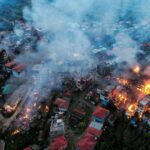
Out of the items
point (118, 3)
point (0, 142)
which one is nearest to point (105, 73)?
point (0, 142)

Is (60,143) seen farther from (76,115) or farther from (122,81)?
(122,81)

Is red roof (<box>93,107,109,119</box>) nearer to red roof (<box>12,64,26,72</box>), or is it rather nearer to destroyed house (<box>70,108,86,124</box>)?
destroyed house (<box>70,108,86,124</box>)

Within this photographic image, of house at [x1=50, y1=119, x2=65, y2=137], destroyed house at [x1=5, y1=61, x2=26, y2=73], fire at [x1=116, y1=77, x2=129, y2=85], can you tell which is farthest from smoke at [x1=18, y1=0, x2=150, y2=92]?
house at [x1=50, y1=119, x2=65, y2=137]

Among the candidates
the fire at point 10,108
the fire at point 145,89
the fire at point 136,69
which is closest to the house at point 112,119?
the fire at point 145,89

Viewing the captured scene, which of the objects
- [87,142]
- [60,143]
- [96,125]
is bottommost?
[60,143]

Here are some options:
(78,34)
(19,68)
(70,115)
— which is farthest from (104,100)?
(78,34)

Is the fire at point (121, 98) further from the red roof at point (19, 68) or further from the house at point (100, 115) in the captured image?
the red roof at point (19, 68)
